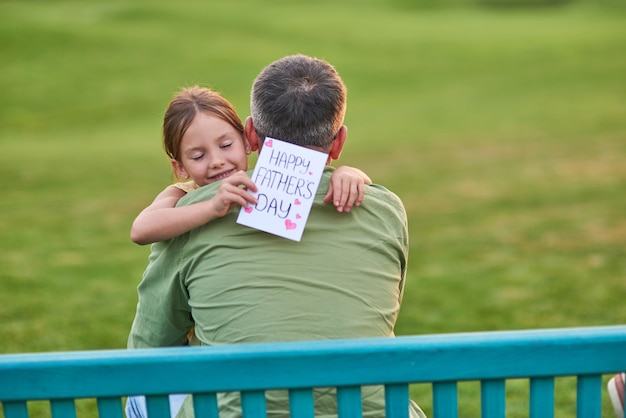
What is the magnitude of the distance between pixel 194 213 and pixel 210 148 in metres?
0.65

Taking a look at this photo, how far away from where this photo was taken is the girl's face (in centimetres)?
265

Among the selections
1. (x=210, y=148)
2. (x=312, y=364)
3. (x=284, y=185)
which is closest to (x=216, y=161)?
(x=210, y=148)

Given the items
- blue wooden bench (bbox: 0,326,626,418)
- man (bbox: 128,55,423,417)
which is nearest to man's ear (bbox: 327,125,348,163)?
man (bbox: 128,55,423,417)

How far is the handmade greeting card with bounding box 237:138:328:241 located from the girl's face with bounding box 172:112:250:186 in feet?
2.01

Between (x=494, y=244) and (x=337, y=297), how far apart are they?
5.96 m

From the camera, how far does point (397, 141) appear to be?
14141mm

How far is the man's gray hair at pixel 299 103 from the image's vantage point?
7.00 feet

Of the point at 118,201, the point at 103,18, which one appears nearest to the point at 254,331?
the point at 118,201

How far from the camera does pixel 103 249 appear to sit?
→ 7988 mm

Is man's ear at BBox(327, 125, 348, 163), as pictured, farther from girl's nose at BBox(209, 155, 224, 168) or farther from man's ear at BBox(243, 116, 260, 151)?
girl's nose at BBox(209, 155, 224, 168)

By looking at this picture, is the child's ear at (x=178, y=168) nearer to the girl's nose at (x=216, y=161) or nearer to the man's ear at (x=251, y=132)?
the girl's nose at (x=216, y=161)

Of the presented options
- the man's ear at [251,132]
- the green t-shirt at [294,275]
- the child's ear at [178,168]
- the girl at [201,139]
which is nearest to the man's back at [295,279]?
the green t-shirt at [294,275]

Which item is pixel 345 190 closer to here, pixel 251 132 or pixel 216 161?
pixel 251 132

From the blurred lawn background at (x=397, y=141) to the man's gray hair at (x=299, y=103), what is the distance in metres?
2.62
